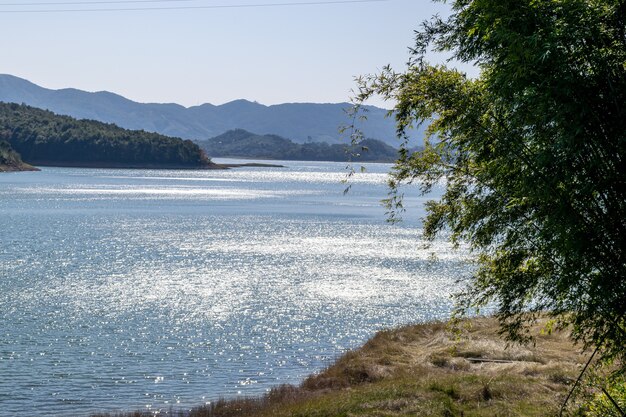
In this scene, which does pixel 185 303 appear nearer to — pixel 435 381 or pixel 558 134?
pixel 435 381

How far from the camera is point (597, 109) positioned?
14.2 meters

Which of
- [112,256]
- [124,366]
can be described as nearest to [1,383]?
[124,366]

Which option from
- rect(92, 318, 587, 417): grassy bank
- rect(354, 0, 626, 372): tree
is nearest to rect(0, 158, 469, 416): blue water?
rect(92, 318, 587, 417): grassy bank

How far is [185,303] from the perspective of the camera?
4828 centimetres

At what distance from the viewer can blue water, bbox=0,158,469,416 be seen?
30891 millimetres

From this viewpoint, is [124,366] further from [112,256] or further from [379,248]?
[379,248]

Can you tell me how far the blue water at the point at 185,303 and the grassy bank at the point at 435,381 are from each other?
3.18m

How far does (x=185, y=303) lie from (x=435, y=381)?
27942mm

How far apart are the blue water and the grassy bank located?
10.4 feet

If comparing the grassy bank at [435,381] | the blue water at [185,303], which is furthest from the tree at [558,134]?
the blue water at [185,303]

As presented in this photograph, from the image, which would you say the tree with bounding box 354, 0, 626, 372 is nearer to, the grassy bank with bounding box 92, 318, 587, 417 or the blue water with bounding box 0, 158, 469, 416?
the grassy bank with bounding box 92, 318, 587, 417

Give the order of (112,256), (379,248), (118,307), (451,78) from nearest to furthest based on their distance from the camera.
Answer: (451,78), (118,307), (112,256), (379,248)

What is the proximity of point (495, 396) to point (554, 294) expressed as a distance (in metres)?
6.70

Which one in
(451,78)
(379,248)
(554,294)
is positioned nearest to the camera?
(554,294)
